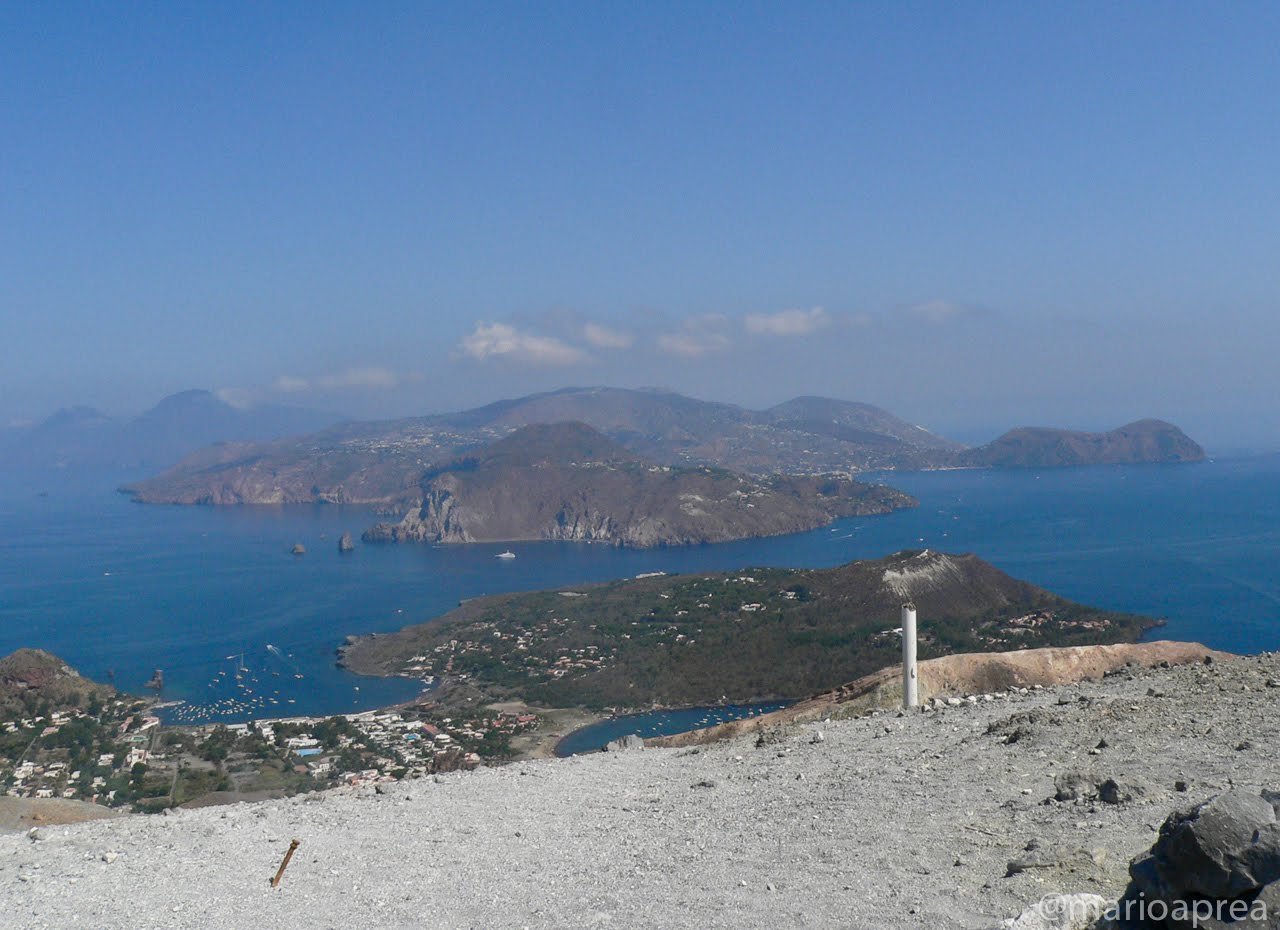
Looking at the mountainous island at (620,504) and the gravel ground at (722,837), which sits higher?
the gravel ground at (722,837)

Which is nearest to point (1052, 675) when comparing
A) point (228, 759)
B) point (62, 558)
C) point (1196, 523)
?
point (228, 759)

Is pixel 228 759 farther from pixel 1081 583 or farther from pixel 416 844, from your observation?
pixel 1081 583

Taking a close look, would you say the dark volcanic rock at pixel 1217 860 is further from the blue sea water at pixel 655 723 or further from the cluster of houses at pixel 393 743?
the blue sea water at pixel 655 723

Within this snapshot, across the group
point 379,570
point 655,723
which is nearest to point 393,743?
point 655,723

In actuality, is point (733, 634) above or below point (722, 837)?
below

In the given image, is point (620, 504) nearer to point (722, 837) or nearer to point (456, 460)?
point (456, 460)

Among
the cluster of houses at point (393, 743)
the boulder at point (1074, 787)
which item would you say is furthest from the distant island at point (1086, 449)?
the boulder at point (1074, 787)

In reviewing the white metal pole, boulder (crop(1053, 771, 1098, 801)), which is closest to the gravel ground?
boulder (crop(1053, 771, 1098, 801))
